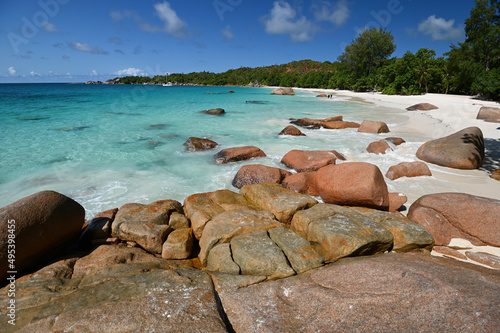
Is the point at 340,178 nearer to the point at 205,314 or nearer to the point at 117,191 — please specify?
the point at 205,314

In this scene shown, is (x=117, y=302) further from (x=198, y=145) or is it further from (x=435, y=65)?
(x=435, y=65)

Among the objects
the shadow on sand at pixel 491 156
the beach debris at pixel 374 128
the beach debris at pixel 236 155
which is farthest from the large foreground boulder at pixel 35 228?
the beach debris at pixel 374 128

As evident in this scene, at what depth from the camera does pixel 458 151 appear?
8.24m

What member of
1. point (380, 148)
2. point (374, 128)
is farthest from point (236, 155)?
point (374, 128)

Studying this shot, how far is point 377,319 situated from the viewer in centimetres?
204

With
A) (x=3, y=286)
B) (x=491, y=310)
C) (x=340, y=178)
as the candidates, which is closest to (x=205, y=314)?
(x=491, y=310)

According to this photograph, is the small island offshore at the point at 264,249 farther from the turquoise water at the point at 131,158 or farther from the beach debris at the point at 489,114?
the beach debris at the point at 489,114

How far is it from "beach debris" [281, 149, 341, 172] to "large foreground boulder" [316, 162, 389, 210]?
200 cm

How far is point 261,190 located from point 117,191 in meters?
5.05

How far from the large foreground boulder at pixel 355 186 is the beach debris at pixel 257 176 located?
1549 millimetres

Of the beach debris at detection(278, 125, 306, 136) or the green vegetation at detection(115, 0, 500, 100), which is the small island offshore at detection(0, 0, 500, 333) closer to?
the beach debris at detection(278, 125, 306, 136)

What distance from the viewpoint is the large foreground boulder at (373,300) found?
1.96 metres

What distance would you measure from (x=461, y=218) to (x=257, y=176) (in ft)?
16.0

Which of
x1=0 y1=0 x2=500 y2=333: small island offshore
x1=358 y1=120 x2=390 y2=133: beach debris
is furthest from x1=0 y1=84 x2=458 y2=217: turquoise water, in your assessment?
x1=358 y1=120 x2=390 y2=133: beach debris
